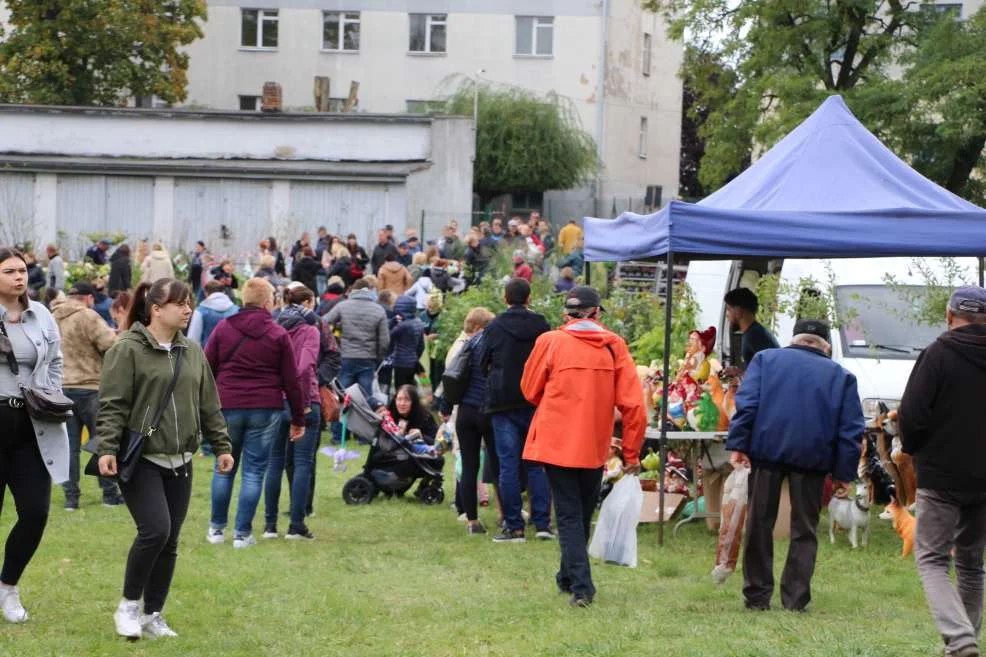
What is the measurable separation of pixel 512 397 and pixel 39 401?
4429 mm

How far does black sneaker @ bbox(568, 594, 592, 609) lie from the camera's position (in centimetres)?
899

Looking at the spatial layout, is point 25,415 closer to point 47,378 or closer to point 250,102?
point 47,378

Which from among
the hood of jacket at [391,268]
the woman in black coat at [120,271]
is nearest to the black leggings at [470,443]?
the hood of jacket at [391,268]

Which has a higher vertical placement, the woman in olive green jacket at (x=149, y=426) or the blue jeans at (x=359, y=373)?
the woman in olive green jacket at (x=149, y=426)

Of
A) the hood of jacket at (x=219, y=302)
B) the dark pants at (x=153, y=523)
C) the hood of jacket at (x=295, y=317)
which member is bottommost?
the dark pants at (x=153, y=523)

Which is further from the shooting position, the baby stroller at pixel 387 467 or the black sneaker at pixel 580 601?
the baby stroller at pixel 387 467

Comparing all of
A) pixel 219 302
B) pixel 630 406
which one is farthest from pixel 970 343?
pixel 219 302

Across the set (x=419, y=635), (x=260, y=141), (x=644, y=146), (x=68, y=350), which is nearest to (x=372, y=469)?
(x=68, y=350)

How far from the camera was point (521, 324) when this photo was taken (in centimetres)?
1155

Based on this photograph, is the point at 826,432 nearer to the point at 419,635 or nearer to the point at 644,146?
the point at 419,635

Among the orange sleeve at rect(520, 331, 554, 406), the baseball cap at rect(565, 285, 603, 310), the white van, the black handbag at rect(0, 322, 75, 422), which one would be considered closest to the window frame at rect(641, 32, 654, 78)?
the white van

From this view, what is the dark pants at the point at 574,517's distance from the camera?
899 centimetres

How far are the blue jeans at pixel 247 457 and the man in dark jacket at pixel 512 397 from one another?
65.2 inches

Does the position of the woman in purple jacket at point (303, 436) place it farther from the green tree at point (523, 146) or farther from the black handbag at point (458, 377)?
the green tree at point (523, 146)
